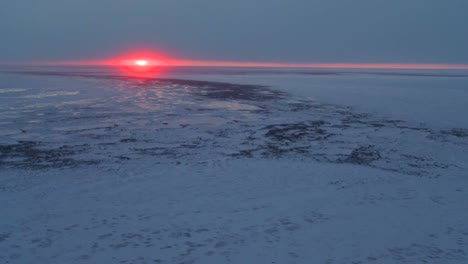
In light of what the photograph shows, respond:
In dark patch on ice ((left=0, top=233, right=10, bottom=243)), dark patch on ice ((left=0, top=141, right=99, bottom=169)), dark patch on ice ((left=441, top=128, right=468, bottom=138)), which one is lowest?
dark patch on ice ((left=0, top=233, right=10, bottom=243))

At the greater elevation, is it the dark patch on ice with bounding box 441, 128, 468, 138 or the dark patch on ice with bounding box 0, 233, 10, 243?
the dark patch on ice with bounding box 441, 128, 468, 138

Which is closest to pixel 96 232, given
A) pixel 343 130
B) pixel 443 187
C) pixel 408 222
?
pixel 408 222

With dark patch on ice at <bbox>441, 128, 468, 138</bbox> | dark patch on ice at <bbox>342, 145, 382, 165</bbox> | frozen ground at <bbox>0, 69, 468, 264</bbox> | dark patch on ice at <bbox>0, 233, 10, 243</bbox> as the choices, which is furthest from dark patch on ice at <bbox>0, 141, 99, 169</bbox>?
dark patch on ice at <bbox>441, 128, 468, 138</bbox>

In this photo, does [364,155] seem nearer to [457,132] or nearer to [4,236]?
[457,132]

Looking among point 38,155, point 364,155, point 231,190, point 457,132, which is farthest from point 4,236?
point 457,132

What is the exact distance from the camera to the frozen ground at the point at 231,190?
5305mm

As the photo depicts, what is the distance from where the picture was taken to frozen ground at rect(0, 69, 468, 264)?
5305 millimetres

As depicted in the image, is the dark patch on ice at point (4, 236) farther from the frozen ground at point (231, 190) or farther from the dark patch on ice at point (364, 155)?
the dark patch on ice at point (364, 155)

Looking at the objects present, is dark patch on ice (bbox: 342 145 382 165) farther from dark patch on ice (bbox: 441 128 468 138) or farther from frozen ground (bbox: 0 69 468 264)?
dark patch on ice (bbox: 441 128 468 138)

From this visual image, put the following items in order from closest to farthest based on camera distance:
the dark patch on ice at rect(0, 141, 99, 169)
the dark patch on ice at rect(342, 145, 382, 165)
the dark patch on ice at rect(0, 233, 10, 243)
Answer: the dark patch on ice at rect(0, 233, 10, 243) < the dark patch on ice at rect(0, 141, 99, 169) < the dark patch on ice at rect(342, 145, 382, 165)

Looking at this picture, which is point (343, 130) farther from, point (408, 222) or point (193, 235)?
point (193, 235)

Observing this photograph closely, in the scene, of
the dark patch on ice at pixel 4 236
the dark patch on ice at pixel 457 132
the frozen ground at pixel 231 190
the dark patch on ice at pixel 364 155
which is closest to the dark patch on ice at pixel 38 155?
the frozen ground at pixel 231 190

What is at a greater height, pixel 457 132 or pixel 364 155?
pixel 457 132

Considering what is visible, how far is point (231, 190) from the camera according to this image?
23.9ft
